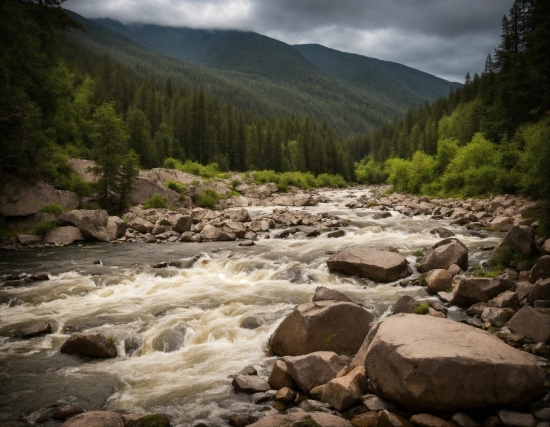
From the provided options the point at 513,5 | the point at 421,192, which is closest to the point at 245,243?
the point at 421,192

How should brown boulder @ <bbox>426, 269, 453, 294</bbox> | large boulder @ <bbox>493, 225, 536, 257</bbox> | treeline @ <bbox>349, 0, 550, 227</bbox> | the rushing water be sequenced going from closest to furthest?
the rushing water, brown boulder @ <bbox>426, 269, 453, 294</bbox>, large boulder @ <bbox>493, 225, 536, 257</bbox>, treeline @ <bbox>349, 0, 550, 227</bbox>

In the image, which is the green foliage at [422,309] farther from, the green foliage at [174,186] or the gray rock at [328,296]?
the green foliage at [174,186]

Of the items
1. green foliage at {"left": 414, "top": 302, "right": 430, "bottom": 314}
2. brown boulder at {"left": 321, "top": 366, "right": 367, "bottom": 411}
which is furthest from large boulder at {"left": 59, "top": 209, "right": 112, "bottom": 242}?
brown boulder at {"left": 321, "top": 366, "right": 367, "bottom": 411}

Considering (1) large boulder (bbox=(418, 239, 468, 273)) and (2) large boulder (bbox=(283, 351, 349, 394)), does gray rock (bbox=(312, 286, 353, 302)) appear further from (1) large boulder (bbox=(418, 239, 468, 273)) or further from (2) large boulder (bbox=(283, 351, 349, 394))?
(1) large boulder (bbox=(418, 239, 468, 273))

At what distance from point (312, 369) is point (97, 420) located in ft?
14.2

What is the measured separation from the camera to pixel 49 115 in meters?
34.7

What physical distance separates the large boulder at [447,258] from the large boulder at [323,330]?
7729 millimetres

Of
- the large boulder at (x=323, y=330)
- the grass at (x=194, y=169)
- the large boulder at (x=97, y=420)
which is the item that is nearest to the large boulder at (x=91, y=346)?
the large boulder at (x=97, y=420)

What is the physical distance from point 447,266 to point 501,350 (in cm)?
946

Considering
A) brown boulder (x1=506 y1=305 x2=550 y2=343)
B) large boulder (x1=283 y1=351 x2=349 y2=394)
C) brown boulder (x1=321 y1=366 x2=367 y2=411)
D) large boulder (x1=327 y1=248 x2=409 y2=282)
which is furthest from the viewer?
large boulder (x1=327 y1=248 x2=409 y2=282)

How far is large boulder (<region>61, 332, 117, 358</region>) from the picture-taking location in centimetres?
1015

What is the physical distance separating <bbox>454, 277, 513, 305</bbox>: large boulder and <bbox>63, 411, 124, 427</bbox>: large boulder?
11087 mm

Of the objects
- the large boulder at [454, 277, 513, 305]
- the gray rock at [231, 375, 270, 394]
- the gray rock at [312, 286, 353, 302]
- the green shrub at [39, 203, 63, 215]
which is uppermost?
the large boulder at [454, 277, 513, 305]

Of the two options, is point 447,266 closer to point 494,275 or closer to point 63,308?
point 494,275
